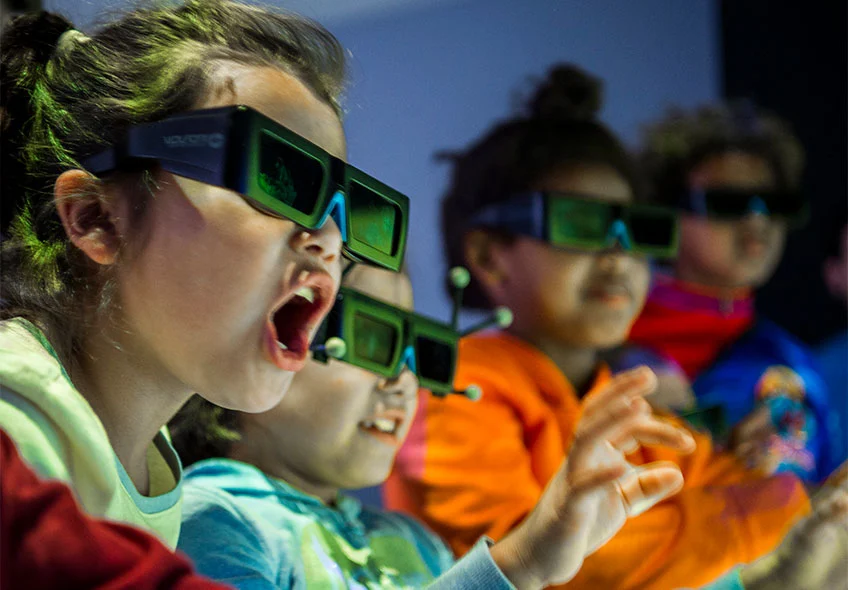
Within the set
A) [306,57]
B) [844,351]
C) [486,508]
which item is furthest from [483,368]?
[844,351]

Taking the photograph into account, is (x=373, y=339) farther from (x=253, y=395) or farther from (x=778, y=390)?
(x=778, y=390)

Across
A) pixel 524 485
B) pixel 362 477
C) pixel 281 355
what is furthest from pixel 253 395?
pixel 524 485

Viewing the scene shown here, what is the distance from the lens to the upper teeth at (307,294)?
59 cm

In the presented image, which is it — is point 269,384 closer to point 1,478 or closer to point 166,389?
point 166,389

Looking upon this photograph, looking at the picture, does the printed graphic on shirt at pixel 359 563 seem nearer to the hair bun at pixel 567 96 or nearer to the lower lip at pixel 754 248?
the hair bun at pixel 567 96

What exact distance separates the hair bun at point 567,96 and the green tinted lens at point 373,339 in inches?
12.5

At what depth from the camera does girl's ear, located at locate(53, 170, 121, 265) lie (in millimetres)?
558

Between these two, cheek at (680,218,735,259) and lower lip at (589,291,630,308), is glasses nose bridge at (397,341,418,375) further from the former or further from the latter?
cheek at (680,218,735,259)

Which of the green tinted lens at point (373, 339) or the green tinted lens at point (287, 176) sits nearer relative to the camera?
the green tinted lens at point (287, 176)

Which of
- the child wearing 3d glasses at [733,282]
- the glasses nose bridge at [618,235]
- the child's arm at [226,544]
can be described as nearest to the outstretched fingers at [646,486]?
the child's arm at [226,544]

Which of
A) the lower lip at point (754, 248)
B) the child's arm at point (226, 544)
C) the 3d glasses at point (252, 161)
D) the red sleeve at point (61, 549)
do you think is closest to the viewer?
the red sleeve at point (61, 549)

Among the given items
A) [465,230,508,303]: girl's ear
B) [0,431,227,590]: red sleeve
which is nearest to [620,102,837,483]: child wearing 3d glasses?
[465,230,508,303]: girl's ear

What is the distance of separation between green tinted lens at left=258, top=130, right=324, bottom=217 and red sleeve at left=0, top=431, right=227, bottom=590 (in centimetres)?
18

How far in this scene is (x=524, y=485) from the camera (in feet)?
2.91
